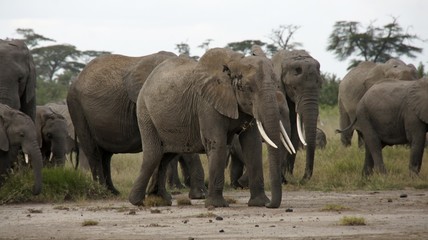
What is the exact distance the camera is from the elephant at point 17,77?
16250 mm

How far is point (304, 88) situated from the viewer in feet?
57.3

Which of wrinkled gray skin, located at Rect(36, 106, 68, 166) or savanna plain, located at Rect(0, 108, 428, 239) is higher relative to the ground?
wrinkled gray skin, located at Rect(36, 106, 68, 166)

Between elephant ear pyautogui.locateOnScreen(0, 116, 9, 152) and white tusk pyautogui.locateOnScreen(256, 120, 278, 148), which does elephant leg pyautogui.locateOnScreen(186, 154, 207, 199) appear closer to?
elephant ear pyautogui.locateOnScreen(0, 116, 9, 152)

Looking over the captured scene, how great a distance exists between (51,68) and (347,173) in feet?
124

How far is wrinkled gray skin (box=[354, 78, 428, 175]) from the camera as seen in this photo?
17.8 m

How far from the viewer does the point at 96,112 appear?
1698 cm

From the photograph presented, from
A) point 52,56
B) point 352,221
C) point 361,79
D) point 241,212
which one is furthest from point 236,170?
point 52,56

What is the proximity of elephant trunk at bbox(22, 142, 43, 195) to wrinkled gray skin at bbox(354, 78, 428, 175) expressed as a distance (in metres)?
5.69

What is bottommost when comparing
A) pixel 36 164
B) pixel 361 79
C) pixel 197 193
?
pixel 197 193

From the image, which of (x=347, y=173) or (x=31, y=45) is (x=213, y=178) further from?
(x=31, y=45)

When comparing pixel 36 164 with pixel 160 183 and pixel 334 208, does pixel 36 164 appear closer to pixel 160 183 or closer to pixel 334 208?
pixel 160 183

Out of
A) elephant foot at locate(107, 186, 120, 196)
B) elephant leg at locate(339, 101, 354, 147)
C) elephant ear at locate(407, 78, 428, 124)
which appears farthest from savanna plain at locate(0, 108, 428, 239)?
elephant leg at locate(339, 101, 354, 147)

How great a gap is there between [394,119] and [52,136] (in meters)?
5.32

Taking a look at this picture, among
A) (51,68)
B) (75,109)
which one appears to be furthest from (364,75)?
(51,68)
